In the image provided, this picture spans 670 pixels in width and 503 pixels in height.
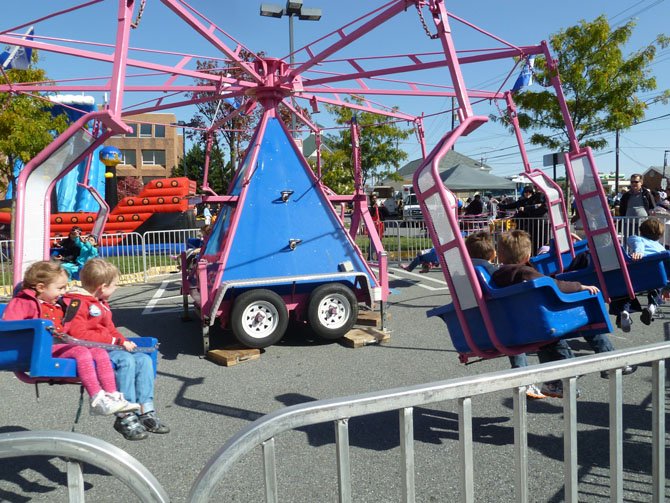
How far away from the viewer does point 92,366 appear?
318 centimetres

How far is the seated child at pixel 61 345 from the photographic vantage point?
3.13 m

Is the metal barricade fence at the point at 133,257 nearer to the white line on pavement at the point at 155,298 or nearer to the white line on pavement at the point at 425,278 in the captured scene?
the white line on pavement at the point at 155,298

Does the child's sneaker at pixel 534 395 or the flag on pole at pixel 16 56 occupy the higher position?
the flag on pole at pixel 16 56

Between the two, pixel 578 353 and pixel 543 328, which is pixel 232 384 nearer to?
pixel 543 328

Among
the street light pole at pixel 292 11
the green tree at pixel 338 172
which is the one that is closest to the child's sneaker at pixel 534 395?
the street light pole at pixel 292 11

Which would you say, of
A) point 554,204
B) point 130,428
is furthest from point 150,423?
point 554,204

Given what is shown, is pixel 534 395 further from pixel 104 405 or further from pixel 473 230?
pixel 473 230

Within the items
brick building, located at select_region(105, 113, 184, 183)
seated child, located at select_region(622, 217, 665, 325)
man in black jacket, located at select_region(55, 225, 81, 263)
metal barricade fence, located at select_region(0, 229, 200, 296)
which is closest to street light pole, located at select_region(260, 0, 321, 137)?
metal barricade fence, located at select_region(0, 229, 200, 296)

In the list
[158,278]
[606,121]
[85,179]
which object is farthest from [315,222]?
[606,121]

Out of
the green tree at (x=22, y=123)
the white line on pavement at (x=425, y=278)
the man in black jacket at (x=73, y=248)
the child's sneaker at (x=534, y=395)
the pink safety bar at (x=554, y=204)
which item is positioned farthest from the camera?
the green tree at (x=22, y=123)

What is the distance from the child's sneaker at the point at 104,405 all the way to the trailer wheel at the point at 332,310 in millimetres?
3489

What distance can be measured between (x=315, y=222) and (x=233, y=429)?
3.29 metres

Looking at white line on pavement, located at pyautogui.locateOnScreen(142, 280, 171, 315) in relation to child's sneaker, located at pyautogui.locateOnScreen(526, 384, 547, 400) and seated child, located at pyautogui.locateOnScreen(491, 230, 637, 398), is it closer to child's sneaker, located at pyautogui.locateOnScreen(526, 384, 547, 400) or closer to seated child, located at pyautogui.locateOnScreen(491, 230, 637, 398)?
child's sneaker, located at pyautogui.locateOnScreen(526, 384, 547, 400)

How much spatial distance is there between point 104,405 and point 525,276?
273 centimetres
